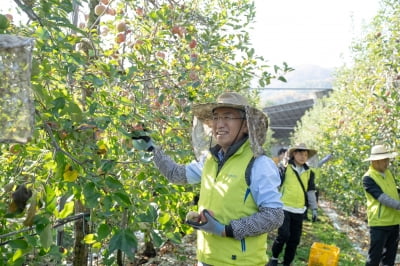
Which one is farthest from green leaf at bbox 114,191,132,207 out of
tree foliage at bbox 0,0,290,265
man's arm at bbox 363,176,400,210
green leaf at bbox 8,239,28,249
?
man's arm at bbox 363,176,400,210

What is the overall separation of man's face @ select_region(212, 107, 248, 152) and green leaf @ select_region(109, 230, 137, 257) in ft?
3.42

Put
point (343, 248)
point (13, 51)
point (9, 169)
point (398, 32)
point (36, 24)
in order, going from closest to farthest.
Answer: point (13, 51), point (36, 24), point (9, 169), point (398, 32), point (343, 248)

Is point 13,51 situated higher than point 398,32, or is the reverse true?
point 398,32

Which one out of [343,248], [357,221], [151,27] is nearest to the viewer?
[151,27]

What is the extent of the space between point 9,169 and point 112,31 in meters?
1.17

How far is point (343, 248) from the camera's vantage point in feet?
22.1

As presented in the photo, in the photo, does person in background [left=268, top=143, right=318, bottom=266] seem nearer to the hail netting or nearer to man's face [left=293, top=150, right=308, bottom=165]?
man's face [left=293, top=150, right=308, bottom=165]

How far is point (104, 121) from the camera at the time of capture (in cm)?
170

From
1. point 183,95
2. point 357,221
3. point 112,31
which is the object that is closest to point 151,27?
point 112,31

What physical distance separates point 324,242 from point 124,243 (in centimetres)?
637

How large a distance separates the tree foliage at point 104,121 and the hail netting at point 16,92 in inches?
12.3

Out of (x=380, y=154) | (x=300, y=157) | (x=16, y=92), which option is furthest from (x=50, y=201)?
(x=300, y=157)

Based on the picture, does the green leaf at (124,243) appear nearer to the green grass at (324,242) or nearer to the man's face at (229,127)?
the man's face at (229,127)

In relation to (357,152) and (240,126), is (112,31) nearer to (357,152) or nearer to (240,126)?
(240,126)
